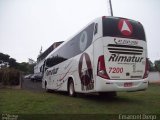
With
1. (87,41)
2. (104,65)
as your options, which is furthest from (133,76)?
(87,41)

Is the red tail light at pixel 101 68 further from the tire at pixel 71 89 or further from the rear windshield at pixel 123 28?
the tire at pixel 71 89

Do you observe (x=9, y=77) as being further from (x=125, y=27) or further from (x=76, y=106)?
(x=125, y=27)

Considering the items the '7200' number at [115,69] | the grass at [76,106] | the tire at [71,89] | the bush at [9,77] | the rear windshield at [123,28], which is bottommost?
the grass at [76,106]

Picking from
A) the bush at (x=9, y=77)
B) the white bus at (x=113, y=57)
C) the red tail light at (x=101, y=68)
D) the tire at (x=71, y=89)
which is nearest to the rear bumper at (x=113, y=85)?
the white bus at (x=113, y=57)

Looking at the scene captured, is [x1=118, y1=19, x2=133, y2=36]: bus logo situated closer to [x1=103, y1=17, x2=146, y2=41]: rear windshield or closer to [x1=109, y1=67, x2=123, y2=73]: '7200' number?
[x1=103, y1=17, x2=146, y2=41]: rear windshield

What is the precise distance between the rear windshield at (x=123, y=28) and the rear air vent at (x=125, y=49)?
0.45 metres

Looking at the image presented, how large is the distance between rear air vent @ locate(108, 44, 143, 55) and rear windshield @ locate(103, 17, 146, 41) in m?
0.45

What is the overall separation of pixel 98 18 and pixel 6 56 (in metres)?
81.3

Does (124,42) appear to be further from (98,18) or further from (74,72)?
(74,72)

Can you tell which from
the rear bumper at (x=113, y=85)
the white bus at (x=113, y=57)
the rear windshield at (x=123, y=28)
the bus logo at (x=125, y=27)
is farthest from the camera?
the bus logo at (x=125, y=27)

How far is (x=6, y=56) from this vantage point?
88562 millimetres

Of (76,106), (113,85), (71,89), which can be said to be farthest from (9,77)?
(113,85)

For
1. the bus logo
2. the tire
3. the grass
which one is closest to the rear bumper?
the grass

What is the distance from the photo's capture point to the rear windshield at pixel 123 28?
11016 mm
